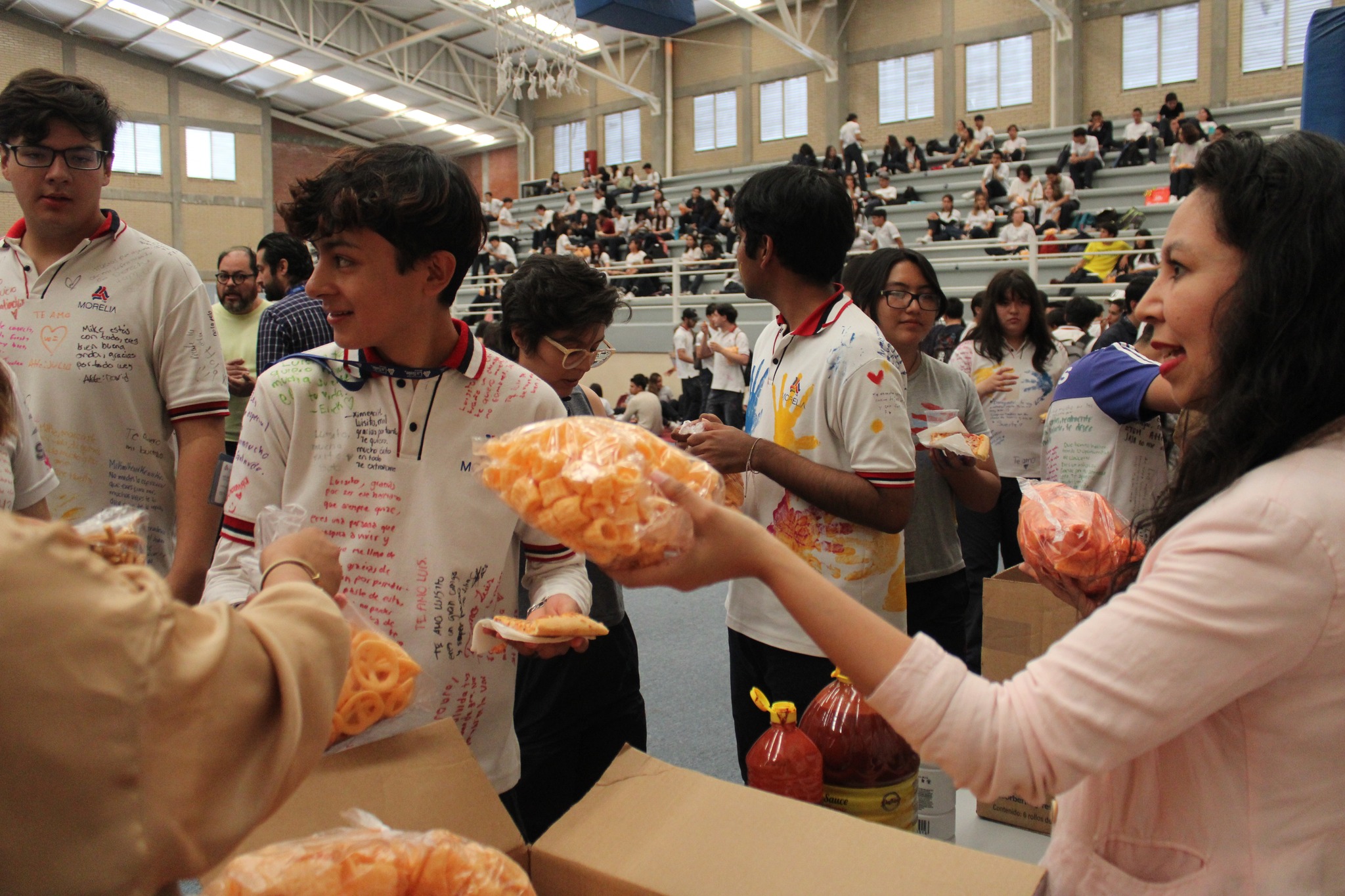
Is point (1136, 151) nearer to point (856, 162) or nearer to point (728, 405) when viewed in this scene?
point (856, 162)

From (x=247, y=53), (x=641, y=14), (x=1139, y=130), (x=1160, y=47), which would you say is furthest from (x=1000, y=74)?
(x=247, y=53)

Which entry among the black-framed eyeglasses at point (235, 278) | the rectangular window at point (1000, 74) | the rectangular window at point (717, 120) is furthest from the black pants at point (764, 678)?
the rectangular window at point (717, 120)

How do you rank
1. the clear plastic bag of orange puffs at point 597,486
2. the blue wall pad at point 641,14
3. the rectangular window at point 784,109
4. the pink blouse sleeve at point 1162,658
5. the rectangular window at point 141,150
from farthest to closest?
1. the rectangular window at point 784,109
2. the rectangular window at point 141,150
3. the blue wall pad at point 641,14
4. the clear plastic bag of orange puffs at point 597,486
5. the pink blouse sleeve at point 1162,658

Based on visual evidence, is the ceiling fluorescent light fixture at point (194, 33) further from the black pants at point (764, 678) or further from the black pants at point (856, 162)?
the black pants at point (764, 678)

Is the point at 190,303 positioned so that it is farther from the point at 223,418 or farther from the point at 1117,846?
the point at 1117,846

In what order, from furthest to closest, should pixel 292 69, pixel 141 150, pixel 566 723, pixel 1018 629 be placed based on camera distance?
pixel 292 69
pixel 141 150
pixel 566 723
pixel 1018 629

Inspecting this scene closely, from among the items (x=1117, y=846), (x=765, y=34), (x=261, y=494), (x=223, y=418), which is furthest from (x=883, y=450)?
(x=765, y=34)

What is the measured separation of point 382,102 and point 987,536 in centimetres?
2172

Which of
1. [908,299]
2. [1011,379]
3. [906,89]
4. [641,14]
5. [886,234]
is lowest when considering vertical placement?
[1011,379]

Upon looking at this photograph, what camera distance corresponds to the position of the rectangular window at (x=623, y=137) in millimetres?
21750

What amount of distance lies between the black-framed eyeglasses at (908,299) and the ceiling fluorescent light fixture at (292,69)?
20.5 m

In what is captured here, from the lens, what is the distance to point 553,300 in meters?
2.11

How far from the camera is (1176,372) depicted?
95 centimetres

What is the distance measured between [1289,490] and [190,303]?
1924 millimetres
